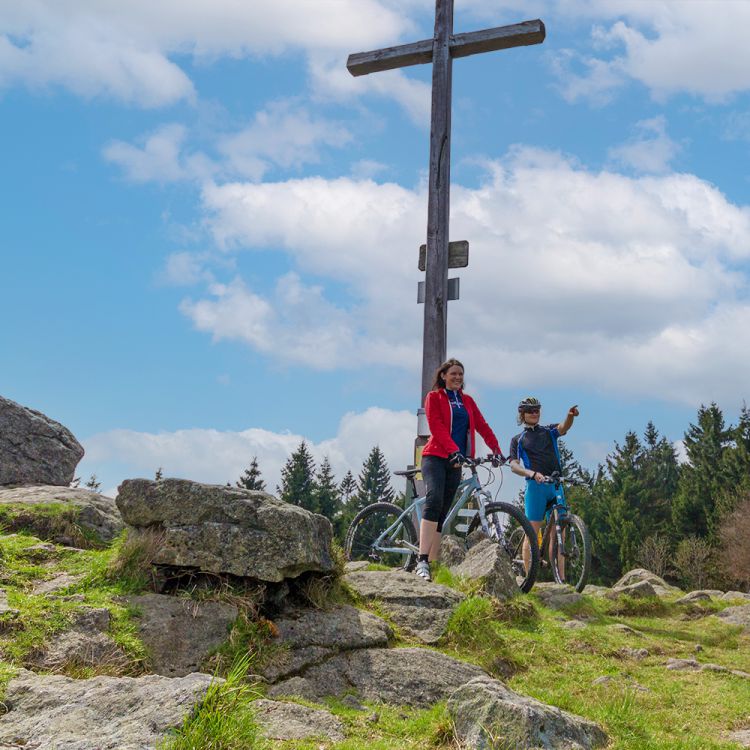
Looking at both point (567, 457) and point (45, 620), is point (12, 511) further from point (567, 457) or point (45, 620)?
point (567, 457)

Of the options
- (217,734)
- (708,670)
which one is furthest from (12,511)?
(708,670)

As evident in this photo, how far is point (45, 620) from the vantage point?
5.25 metres

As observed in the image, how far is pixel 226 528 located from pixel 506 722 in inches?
114

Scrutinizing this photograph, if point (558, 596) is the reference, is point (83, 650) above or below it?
below

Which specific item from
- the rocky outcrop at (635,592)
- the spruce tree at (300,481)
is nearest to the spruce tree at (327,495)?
the spruce tree at (300,481)

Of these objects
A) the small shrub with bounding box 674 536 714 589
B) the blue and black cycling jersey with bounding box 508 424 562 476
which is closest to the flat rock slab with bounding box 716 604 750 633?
the blue and black cycling jersey with bounding box 508 424 562 476

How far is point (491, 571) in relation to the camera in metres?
8.17

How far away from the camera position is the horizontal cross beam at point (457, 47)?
11.0m

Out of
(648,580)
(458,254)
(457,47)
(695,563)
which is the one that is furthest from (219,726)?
(695,563)

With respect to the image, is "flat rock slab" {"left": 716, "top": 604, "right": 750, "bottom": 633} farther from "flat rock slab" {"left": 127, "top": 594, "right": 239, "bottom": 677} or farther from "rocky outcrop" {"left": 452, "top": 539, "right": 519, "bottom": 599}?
"flat rock slab" {"left": 127, "top": 594, "right": 239, "bottom": 677}

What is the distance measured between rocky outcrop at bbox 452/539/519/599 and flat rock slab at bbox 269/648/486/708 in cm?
231

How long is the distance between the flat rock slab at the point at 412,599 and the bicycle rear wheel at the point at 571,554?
3.30 metres

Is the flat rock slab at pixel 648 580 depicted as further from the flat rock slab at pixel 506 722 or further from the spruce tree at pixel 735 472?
the spruce tree at pixel 735 472

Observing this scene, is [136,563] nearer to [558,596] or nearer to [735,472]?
[558,596]
